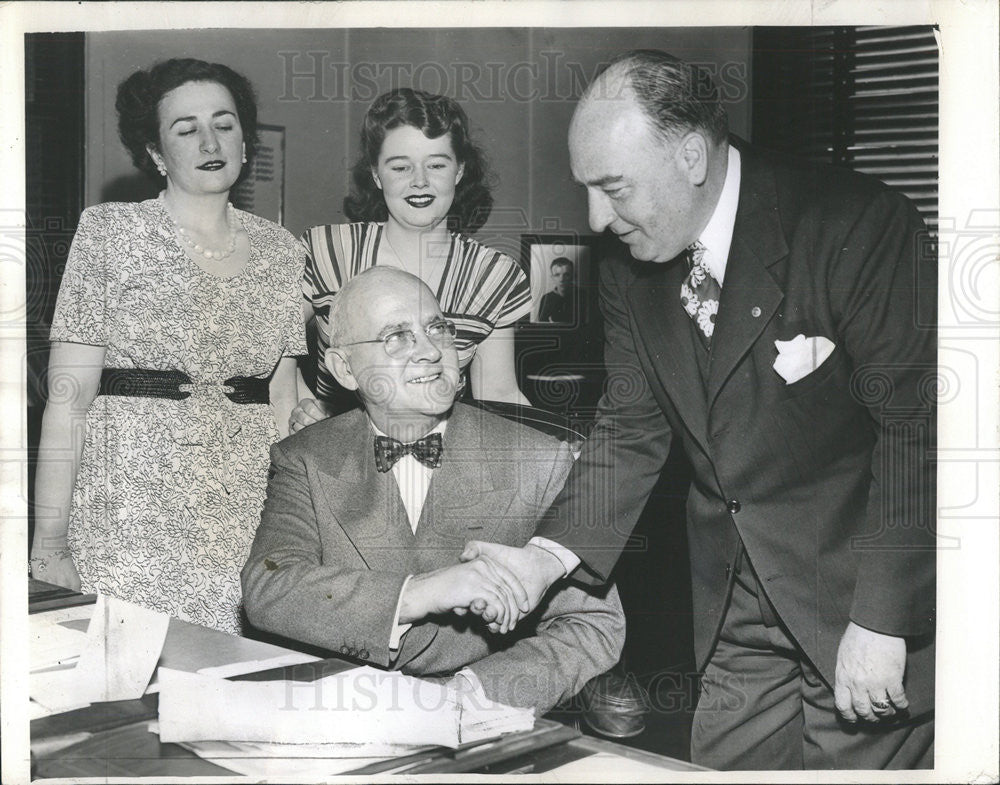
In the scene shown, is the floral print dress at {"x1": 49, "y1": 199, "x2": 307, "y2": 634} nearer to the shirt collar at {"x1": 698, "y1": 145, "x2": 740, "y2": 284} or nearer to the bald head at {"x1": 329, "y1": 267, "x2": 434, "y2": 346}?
the bald head at {"x1": 329, "y1": 267, "x2": 434, "y2": 346}

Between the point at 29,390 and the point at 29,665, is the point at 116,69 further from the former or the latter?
the point at 29,665

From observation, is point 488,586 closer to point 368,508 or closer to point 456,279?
point 368,508

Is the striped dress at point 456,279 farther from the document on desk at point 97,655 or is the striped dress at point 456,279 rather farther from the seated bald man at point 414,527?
the document on desk at point 97,655

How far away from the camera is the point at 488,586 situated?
312cm

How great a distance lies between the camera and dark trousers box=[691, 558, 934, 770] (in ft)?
Answer: 10.2

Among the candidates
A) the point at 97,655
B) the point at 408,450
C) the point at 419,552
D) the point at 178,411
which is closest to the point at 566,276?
the point at 408,450

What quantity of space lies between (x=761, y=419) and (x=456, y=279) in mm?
1086

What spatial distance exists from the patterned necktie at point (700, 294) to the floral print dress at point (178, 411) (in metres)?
1.29

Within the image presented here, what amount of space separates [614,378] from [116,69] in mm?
2011

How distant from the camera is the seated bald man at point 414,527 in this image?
3.08 meters

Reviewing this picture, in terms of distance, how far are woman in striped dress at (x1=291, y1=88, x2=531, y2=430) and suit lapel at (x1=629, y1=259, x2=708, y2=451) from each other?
396 millimetres

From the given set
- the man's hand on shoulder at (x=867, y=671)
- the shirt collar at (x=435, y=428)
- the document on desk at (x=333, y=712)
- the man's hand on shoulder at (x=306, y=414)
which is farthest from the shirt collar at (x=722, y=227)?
the document on desk at (x=333, y=712)

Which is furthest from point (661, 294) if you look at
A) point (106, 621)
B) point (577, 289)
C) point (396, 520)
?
point (106, 621)

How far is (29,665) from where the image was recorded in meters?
3.39
